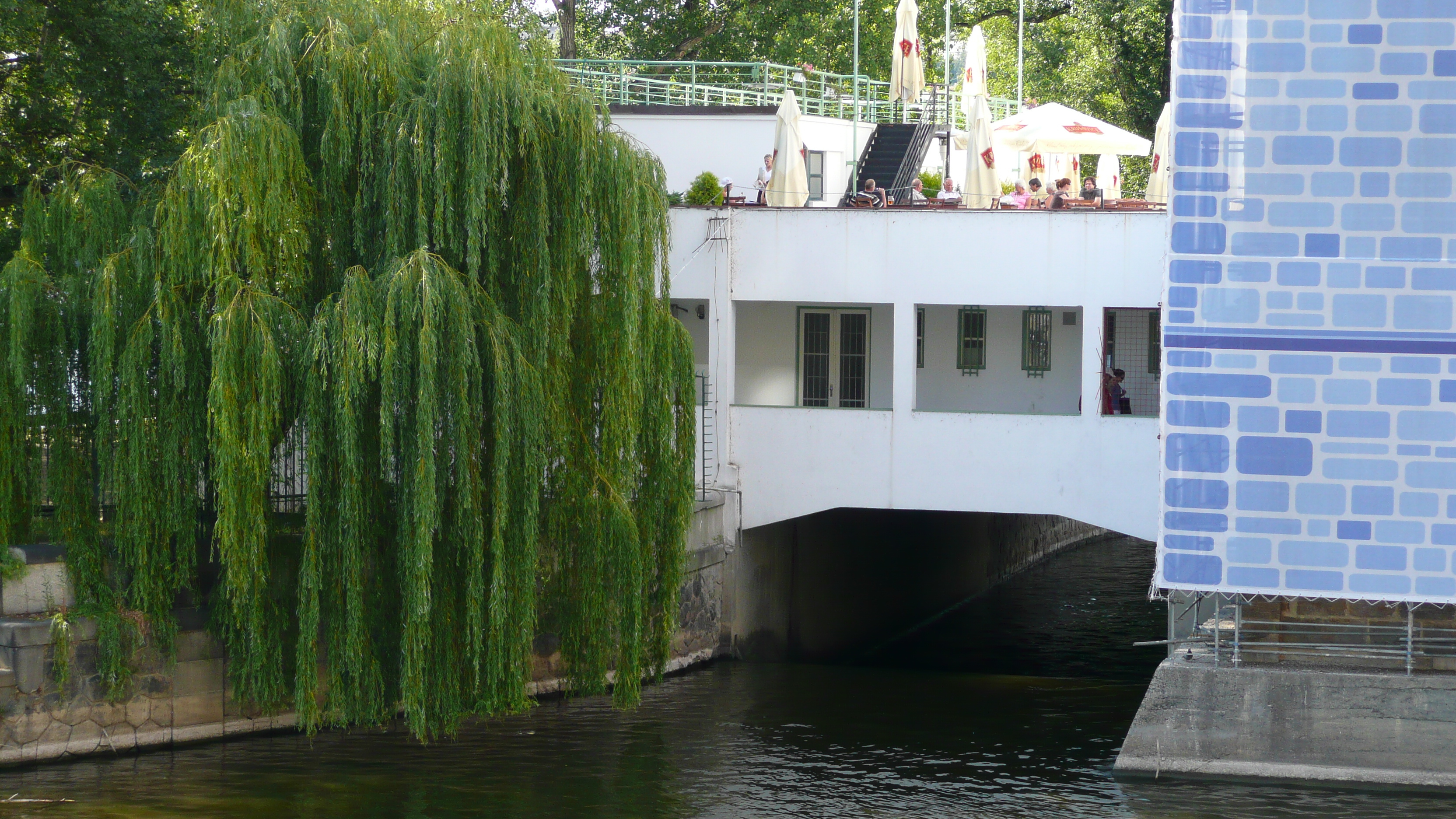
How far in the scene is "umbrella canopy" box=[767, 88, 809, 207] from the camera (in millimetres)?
20703

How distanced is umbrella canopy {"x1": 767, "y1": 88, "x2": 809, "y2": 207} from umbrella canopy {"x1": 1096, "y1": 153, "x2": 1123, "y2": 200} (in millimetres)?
7241

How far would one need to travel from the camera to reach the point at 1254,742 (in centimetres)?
1445

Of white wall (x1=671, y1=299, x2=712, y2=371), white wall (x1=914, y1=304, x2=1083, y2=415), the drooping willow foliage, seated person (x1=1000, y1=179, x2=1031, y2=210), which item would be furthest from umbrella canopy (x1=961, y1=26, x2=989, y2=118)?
the drooping willow foliage

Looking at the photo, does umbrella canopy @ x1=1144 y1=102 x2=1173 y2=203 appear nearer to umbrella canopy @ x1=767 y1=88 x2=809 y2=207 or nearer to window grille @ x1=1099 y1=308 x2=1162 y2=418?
window grille @ x1=1099 y1=308 x2=1162 y2=418

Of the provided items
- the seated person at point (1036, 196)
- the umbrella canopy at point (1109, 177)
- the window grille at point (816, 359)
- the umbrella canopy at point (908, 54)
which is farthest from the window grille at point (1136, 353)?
the umbrella canopy at point (908, 54)

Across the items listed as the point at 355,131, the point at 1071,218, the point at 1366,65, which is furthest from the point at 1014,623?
the point at 355,131

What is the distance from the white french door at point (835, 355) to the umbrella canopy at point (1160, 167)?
177 inches

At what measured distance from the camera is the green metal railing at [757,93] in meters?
26.4

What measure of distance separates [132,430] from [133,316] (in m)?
1.04

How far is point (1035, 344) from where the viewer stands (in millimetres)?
21906

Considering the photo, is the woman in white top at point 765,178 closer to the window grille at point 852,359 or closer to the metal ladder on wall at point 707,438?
the window grille at point 852,359

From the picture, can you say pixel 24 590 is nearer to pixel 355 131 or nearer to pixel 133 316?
pixel 133 316

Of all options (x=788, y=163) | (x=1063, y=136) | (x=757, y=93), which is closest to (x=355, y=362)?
(x=788, y=163)

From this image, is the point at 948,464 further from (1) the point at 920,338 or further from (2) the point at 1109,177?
(2) the point at 1109,177
